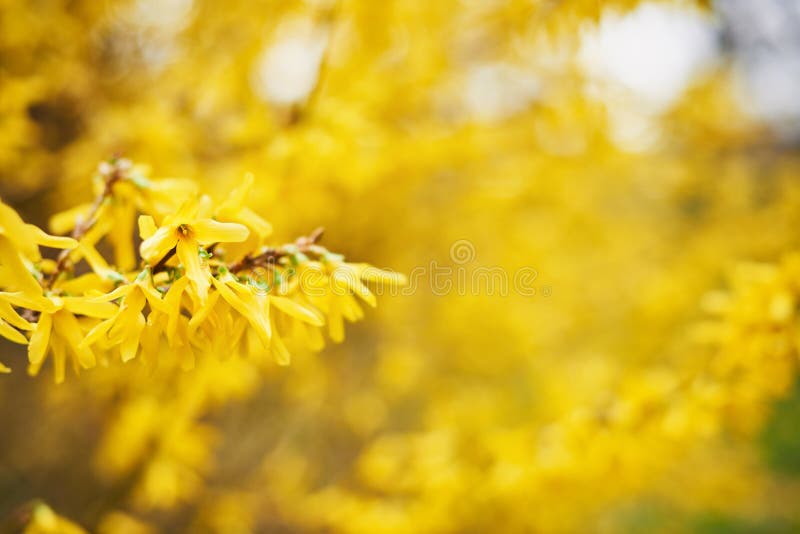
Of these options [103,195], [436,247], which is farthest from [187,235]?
[436,247]

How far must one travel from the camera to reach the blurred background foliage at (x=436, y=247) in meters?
1.83

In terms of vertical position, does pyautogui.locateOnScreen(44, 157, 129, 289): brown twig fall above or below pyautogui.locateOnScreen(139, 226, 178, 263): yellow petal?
above

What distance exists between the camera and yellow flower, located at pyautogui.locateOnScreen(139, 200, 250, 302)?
827 millimetres

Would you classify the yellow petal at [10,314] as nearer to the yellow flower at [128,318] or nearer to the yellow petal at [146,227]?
the yellow flower at [128,318]

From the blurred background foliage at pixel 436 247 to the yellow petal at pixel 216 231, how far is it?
86 cm

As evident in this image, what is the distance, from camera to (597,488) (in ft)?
7.32

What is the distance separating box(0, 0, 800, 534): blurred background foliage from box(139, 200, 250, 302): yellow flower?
33.9 inches

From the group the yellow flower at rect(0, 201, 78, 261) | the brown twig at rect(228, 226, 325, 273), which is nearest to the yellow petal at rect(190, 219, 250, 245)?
the brown twig at rect(228, 226, 325, 273)

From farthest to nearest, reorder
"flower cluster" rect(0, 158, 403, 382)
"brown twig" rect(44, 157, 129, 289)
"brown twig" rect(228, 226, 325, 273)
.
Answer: "brown twig" rect(44, 157, 129, 289)
"brown twig" rect(228, 226, 325, 273)
"flower cluster" rect(0, 158, 403, 382)

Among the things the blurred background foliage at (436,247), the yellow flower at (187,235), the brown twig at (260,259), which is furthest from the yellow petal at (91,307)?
the blurred background foliage at (436,247)

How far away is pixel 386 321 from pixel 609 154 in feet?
6.29

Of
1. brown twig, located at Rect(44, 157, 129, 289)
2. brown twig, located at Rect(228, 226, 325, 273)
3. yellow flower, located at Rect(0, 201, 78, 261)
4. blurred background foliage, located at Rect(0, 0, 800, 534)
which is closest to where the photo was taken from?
yellow flower, located at Rect(0, 201, 78, 261)

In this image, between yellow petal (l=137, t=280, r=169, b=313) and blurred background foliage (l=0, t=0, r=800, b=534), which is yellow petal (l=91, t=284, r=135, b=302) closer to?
yellow petal (l=137, t=280, r=169, b=313)

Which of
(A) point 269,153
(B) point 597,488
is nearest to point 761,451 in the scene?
(B) point 597,488
